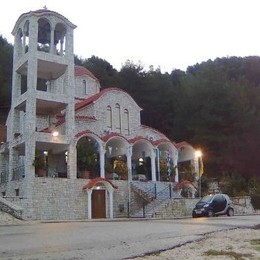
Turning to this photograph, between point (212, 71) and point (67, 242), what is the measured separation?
4371 cm

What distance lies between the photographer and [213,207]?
25703 mm

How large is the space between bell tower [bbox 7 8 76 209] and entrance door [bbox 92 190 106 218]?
3728 mm

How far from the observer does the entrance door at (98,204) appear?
1133 inches

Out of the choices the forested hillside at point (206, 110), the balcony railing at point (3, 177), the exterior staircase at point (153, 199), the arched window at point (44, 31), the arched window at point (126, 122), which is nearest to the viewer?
the exterior staircase at point (153, 199)

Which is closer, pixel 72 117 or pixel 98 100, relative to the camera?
pixel 72 117

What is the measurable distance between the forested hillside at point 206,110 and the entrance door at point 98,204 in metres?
20.2

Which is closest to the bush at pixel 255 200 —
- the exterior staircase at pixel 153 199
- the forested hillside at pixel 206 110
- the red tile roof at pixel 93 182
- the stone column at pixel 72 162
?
the exterior staircase at pixel 153 199

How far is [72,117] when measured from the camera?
97.2 feet

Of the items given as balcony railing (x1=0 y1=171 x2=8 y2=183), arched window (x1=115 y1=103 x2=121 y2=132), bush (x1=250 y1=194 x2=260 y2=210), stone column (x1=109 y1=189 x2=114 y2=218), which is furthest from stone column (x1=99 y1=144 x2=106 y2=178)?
bush (x1=250 y1=194 x2=260 y2=210)

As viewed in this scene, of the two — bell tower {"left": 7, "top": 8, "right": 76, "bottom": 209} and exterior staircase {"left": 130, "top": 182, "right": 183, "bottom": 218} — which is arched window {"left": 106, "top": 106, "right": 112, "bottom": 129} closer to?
bell tower {"left": 7, "top": 8, "right": 76, "bottom": 209}

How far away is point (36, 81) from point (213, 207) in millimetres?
14537

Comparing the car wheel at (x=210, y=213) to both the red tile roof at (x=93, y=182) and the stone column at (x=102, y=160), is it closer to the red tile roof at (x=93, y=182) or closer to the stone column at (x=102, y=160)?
the red tile roof at (x=93, y=182)

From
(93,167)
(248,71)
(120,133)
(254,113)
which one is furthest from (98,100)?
(248,71)

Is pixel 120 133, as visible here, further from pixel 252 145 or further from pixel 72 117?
pixel 252 145
